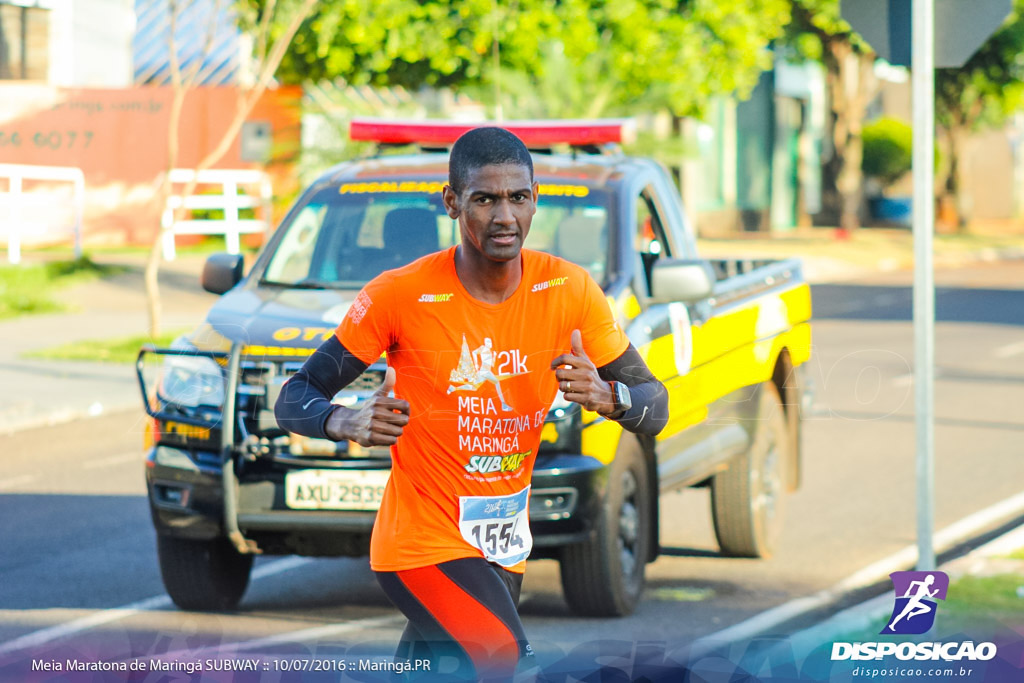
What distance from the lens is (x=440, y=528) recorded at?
3723 mm

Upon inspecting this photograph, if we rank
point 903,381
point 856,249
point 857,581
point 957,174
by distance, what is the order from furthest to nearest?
point 957,174 < point 856,249 < point 903,381 < point 857,581

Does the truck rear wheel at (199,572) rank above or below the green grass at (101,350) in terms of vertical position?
above

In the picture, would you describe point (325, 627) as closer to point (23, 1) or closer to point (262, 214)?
point (262, 214)

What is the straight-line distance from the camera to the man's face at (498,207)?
3588 millimetres

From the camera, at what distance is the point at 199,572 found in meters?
6.73

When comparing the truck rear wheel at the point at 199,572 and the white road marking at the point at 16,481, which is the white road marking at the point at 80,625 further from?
the white road marking at the point at 16,481

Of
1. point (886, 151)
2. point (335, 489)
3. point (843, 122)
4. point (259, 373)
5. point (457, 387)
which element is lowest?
point (886, 151)

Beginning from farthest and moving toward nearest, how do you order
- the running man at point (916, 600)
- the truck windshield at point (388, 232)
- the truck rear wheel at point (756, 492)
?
the truck rear wheel at point (756, 492) < the truck windshield at point (388, 232) < the running man at point (916, 600)

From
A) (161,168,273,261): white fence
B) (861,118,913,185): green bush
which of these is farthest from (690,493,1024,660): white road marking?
(861,118,913,185): green bush

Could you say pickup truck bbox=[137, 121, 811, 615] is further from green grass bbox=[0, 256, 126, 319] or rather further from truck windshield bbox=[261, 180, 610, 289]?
green grass bbox=[0, 256, 126, 319]

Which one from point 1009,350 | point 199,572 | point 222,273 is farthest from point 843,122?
point 199,572

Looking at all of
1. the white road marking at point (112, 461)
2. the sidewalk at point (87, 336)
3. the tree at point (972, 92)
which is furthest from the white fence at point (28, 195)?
the tree at point (972, 92)

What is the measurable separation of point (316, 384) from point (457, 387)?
1.07ft

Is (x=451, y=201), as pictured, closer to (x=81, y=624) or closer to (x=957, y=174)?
(x=81, y=624)
